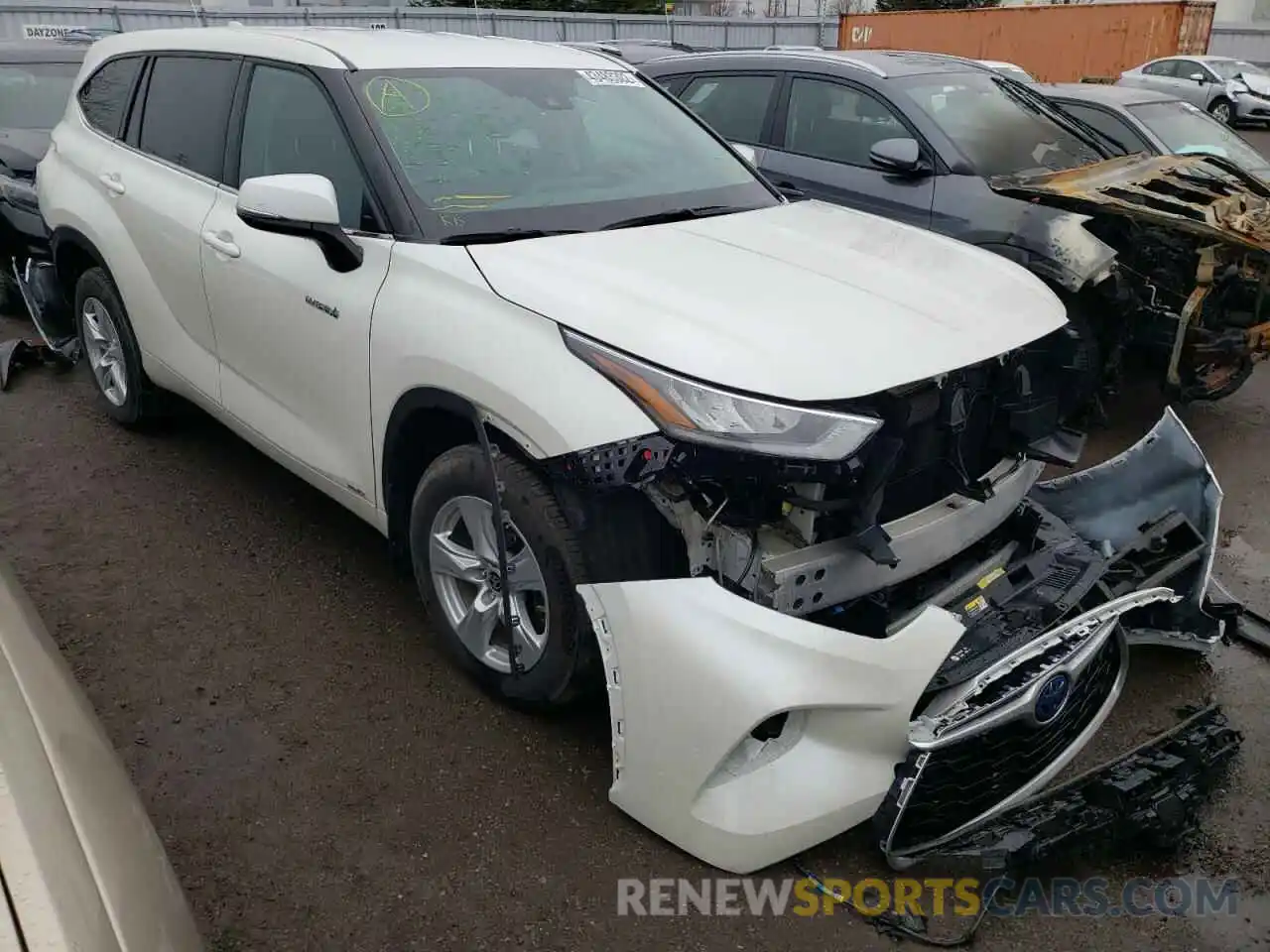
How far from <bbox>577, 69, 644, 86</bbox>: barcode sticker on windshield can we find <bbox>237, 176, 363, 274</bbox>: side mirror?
50.5 inches

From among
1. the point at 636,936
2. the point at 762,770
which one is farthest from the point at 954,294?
the point at 636,936

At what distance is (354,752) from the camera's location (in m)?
2.88

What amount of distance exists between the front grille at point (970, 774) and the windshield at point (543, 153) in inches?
71.6

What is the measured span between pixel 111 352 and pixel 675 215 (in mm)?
3041

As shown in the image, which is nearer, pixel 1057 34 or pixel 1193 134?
pixel 1193 134

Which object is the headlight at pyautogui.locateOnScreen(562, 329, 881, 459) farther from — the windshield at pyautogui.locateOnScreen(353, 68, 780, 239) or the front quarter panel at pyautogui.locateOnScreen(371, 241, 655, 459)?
the windshield at pyautogui.locateOnScreen(353, 68, 780, 239)

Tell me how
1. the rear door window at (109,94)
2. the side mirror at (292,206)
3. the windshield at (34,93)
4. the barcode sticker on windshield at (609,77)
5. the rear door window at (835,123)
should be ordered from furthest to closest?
the windshield at (34,93), the rear door window at (835,123), the rear door window at (109,94), the barcode sticker on windshield at (609,77), the side mirror at (292,206)

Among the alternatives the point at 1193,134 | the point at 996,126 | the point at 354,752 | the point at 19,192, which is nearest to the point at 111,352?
the point at 19,192

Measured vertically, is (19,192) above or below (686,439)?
below

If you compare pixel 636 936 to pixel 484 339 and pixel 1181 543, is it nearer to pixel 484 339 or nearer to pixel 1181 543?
pixel 484 339

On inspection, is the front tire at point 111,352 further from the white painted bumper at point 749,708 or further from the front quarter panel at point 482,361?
the white painted bumper at point 749,708

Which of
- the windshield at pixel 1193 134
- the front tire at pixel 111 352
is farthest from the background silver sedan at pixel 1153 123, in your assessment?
the front tire at pixel 111 352

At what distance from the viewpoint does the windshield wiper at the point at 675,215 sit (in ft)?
10.3

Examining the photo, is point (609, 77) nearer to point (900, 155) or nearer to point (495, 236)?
point (495, 236)
